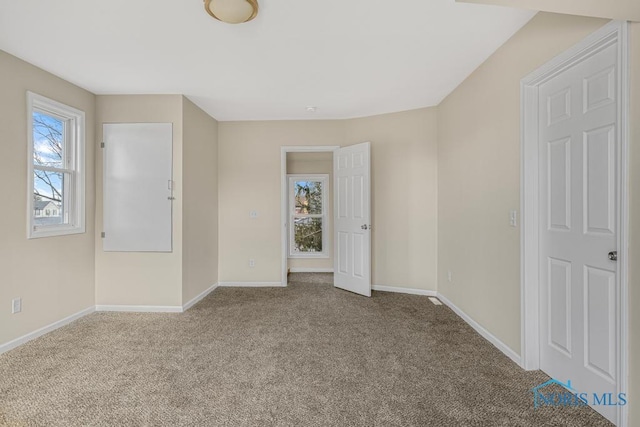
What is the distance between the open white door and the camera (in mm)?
3938

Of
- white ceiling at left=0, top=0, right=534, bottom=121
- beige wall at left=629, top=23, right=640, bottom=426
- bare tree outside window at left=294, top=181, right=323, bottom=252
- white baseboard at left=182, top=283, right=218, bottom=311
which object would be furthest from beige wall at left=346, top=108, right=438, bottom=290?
beige wall at left=629, top=23, right=640, bottom=426

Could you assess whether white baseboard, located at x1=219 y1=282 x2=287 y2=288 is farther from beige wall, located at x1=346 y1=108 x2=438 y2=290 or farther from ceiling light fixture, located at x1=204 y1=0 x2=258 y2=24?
ceiling light fixture, located at x1=204 y1=0 x2=258 y2=24

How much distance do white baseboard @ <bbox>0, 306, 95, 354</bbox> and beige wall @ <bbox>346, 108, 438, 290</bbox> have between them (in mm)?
3532

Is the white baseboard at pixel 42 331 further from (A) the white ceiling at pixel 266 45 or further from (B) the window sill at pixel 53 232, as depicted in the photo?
(A) the white ceiling at pixel 266 45

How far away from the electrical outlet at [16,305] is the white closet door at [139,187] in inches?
→ 37.5

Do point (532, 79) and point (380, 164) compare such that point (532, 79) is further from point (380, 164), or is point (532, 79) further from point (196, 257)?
point (196, 257)

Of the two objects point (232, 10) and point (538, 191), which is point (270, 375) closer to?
point (538, 191)

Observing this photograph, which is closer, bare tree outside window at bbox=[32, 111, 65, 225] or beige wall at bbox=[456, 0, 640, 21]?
beige wall at bbox=[456, 0, 640, 21]

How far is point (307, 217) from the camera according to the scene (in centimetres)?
591

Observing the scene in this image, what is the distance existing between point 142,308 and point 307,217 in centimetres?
325

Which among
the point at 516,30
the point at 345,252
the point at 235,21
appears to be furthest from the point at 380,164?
the point at 235,21

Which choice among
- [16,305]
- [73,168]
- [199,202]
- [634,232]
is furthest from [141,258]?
[634,232]

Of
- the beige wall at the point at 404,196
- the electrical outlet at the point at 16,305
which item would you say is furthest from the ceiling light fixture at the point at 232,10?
the electrical outlet at the point at 16,305

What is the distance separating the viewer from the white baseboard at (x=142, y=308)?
3.38 meters
